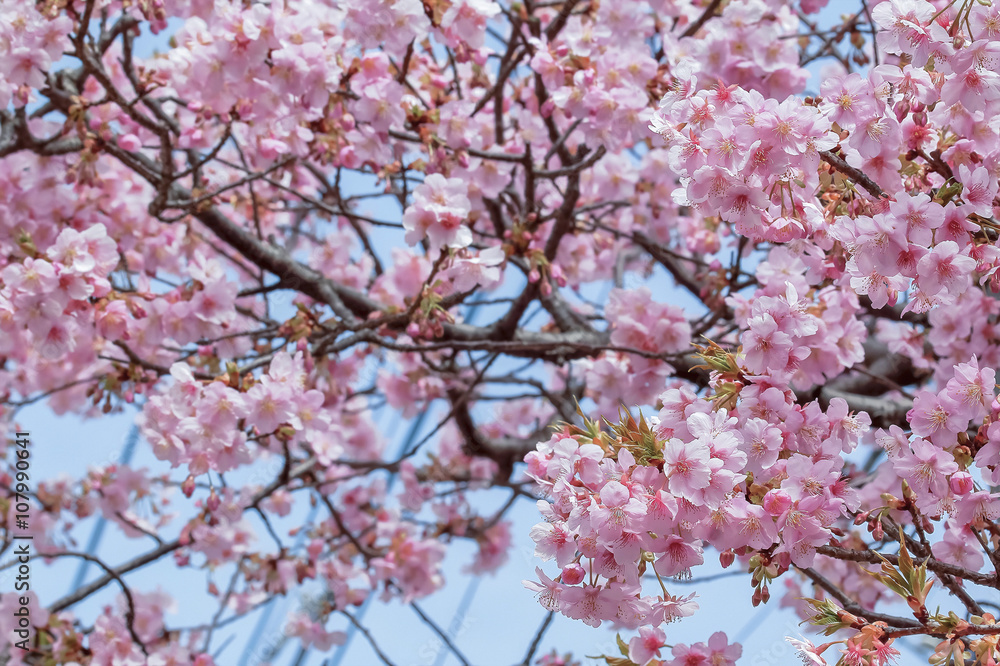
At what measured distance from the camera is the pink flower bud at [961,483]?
1.23 meters

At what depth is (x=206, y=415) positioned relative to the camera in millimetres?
1911

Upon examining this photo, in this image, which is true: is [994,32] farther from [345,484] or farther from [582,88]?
[345,484]

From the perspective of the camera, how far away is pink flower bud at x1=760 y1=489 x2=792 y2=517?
115 centimetres

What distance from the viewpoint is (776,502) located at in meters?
1.15

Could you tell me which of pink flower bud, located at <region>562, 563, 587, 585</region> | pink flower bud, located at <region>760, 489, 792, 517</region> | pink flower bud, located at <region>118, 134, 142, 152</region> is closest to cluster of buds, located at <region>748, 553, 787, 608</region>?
pink flower bud, located at <region>760, 489, 792, 517</region>

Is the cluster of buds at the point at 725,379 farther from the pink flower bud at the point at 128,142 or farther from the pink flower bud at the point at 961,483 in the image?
the pink flower bud at the point at 128,142

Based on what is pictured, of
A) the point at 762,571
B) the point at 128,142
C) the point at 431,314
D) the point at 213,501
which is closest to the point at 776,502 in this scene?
the point at 762,571

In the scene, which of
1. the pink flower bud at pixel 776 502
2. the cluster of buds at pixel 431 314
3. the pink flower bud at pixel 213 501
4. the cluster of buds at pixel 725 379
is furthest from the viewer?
the pink flower bud at pixel 213 501

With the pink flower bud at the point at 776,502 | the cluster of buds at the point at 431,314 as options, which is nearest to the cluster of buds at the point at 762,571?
the pink flower bud at the point at 776,502

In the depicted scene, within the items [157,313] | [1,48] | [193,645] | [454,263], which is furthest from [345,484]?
[1,48]

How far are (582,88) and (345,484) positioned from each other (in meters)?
2.24

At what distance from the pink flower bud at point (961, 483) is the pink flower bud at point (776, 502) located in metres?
0.29

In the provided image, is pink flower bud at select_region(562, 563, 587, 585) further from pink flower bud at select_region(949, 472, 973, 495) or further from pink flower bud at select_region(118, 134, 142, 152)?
pink flower bud at select_region(118, 134, 142, 152)

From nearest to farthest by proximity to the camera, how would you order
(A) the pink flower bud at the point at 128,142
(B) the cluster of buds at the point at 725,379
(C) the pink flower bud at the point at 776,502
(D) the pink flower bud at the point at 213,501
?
(C) the pink flower bud at the point at 776,502
(B) the cluster of buds at the point at 725,379
(D) the pink flower bud at the point at 213,501
(A) the pink flower bud at the point at 128,142
